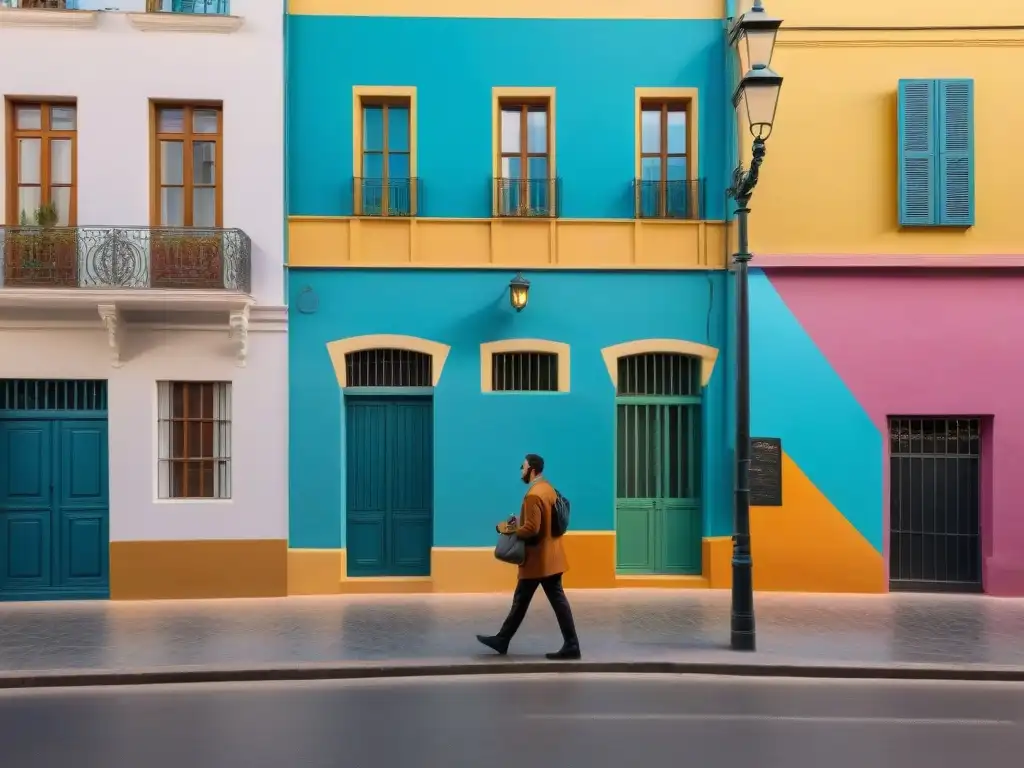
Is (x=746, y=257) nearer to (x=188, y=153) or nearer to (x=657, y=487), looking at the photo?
(x=657, y=487)

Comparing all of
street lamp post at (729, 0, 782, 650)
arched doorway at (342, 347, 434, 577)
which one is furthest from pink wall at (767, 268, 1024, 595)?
arched doorway at (342, 347, 434, 577)

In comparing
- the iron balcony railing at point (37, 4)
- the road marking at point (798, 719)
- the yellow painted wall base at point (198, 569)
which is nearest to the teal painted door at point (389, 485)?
the yellow painted wall base at point (198, 569)

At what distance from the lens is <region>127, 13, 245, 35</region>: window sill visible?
36.7ft

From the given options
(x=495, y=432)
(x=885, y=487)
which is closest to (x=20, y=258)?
(x=495, y=432)

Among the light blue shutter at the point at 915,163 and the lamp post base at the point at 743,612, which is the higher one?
the light blue shutter at the point at 915,163

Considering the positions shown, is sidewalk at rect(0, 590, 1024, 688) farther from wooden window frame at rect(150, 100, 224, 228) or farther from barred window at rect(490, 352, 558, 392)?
wooden window frame at rect(150, 100, 224, 228)

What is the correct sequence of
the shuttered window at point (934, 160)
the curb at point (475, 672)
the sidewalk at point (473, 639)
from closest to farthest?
the curb at point (475, 672) < the sidewalk at point (473, 639) < the shuttered window at point (934, 160)

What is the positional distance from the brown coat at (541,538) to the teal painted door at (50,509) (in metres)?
6.55

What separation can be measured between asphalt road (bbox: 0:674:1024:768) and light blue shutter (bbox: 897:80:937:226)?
6.56 meters

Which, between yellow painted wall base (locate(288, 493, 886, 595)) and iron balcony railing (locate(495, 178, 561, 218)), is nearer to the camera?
yellow painted wall base (locate(288, 493, 886, 595))

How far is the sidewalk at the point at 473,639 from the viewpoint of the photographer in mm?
7988

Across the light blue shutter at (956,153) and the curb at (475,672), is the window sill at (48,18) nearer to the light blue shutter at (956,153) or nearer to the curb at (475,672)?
the curb at (475,672)

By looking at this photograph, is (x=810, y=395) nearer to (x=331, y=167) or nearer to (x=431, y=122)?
(x=431, y=122)

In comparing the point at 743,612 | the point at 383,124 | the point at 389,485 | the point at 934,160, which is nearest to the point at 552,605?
the point at 743,612
